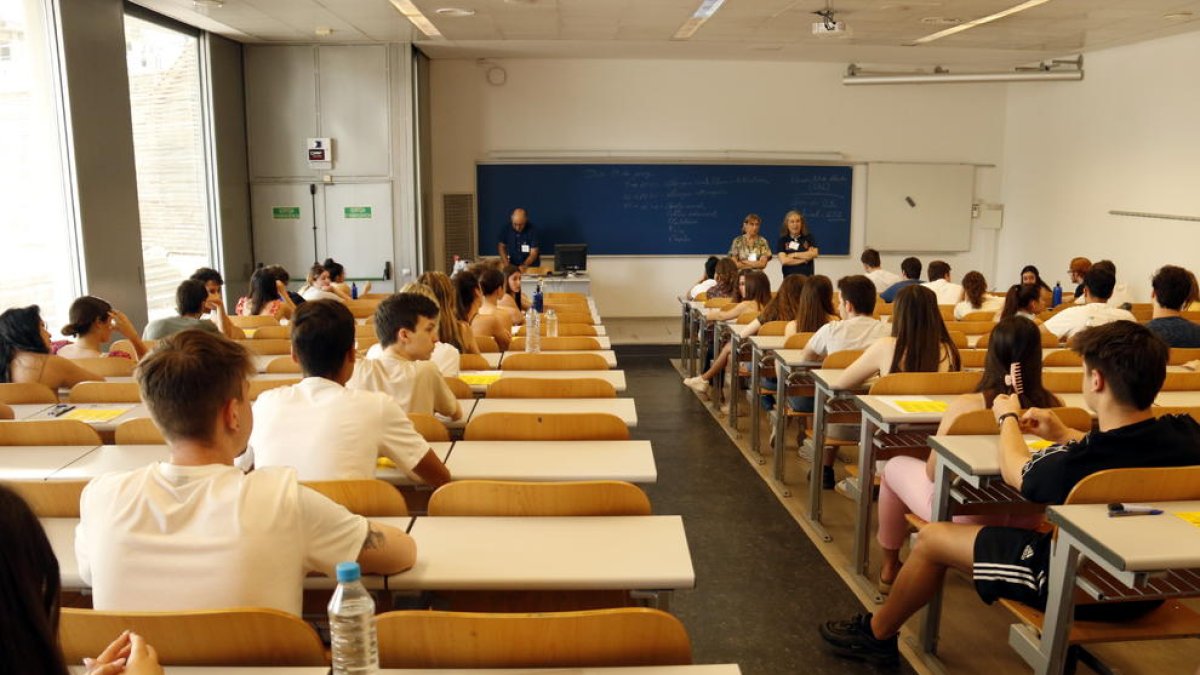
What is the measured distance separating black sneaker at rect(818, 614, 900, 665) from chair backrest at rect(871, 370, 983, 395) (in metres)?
0.96

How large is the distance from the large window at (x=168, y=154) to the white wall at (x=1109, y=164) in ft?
31.2

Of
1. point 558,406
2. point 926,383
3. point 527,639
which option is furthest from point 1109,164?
point 527,639

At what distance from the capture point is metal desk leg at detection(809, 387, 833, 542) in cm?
A: 418

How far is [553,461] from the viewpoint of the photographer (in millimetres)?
2801

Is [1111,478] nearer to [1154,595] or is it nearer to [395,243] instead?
[1154,595]

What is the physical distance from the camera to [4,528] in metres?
1.07

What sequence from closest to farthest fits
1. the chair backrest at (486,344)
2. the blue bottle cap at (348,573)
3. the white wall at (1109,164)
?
1. the blue bottle cap at (348,573)
2. the chair backrest at (486,344)
3. the white wall at (1109,164)

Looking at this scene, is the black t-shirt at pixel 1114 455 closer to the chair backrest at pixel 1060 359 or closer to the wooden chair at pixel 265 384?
the chair backrest at pixel 1060 359

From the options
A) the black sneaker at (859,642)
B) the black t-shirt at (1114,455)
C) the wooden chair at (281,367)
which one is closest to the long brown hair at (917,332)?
the black sneaker at (859,642)

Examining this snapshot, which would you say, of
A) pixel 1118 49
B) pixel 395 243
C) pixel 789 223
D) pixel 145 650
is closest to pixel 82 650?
pixel 145 650

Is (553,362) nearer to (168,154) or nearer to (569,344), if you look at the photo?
(569,344)

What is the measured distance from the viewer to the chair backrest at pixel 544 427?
9.96 ft

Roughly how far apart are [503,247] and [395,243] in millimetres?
1403

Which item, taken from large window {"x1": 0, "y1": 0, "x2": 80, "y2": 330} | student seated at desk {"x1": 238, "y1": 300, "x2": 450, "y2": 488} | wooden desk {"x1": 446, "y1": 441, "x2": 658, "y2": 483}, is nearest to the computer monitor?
large window {"x1": 0, "y1": 0, "x2": 80, "y2": 330}
